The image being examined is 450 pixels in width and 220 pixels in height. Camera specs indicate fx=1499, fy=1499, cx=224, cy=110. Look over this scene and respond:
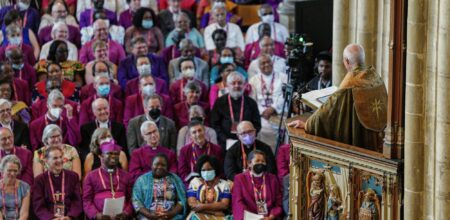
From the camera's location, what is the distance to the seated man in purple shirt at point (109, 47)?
61.8ft

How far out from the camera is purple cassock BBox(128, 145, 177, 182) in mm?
16125

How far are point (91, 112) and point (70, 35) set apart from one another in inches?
97.0

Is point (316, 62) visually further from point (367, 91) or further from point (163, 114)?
point (367, 91)

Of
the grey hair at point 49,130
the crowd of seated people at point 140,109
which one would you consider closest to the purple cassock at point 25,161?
the crowd of seated people at point 140,109

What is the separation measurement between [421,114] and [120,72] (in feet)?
24.9

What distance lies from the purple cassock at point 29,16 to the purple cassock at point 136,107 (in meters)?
2.71

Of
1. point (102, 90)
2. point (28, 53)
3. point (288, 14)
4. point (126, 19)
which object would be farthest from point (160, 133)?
point (288, 14)

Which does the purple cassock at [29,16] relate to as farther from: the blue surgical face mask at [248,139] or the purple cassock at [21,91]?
the blue surgical face mask at [248,139]

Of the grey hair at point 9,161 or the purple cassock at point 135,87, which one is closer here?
the grey hair at point 9,161

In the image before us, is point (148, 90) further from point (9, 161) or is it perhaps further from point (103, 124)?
point (9, 161)

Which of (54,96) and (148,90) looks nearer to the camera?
(54,96)

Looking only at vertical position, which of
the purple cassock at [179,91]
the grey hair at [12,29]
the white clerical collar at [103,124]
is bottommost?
the white clerical collar at [103,124]

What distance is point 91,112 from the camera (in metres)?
17.3

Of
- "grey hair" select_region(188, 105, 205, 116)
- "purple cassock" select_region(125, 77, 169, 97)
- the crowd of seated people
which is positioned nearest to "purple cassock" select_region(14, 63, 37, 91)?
the crowd of seated people
